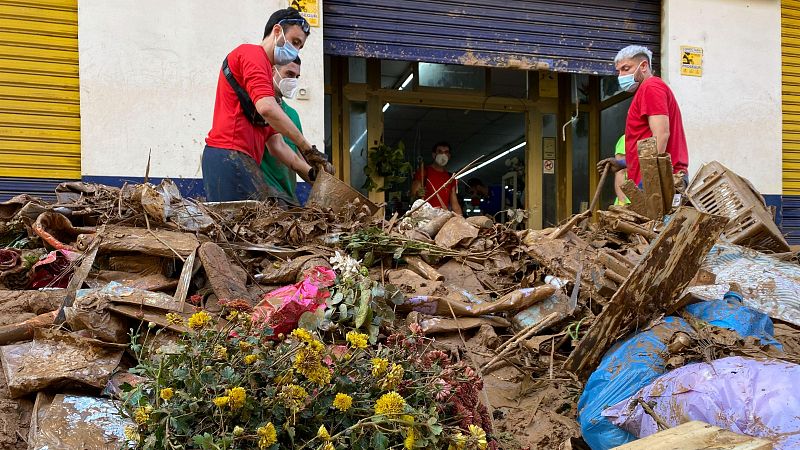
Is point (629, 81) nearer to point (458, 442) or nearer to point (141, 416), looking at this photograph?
point (458, 442)

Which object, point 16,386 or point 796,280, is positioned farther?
point 796,280

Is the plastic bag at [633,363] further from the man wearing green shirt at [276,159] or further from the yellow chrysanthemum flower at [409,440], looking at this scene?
the man wearing green shirt at [276,159]

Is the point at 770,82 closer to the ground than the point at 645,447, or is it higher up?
higher up

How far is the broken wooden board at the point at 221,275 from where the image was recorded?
246 centimetres

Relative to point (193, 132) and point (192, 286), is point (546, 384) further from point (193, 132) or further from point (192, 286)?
point (193, 132)

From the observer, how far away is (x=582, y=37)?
689 centimetres

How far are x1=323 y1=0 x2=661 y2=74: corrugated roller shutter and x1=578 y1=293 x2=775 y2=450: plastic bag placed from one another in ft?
15.0

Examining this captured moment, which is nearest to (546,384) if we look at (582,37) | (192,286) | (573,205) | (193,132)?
(192,286)

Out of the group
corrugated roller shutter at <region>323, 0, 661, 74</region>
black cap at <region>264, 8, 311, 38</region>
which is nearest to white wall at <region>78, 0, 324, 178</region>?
corrugated roller shutter at <region>323, 0, 661, 74</region>

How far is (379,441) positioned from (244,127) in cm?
274

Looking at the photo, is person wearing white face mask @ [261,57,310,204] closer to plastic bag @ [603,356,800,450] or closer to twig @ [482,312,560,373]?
twig @ [482,312,560,373]

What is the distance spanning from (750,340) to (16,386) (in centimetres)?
261

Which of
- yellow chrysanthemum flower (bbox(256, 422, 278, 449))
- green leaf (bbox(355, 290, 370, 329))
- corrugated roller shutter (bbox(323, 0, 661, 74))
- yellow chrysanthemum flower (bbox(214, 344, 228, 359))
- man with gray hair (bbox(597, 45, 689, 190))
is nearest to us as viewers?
yellow chrysanthemum flower (bbox(256, 422, 278, 449))

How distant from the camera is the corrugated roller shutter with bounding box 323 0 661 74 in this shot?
607cm
